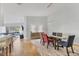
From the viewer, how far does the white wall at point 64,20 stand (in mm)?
3102

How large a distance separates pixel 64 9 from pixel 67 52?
99cm

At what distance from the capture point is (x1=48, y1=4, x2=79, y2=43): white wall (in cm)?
310

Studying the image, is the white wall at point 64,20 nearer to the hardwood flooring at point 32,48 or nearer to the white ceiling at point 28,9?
the white ceiling at point 28,9

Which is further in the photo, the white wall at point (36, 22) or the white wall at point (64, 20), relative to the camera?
the white wall at point (36, 22)

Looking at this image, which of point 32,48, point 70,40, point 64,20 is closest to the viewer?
point 70,40

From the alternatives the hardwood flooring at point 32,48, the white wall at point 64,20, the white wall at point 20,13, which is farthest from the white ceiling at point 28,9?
the hardwood flooring at point 32,48

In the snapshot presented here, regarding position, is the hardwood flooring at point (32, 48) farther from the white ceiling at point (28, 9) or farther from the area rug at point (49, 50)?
the white ceiling at point (28, 9)

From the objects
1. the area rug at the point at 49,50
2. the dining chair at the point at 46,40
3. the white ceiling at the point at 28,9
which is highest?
the white ceiling at the point at 28,9

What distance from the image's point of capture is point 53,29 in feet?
10.7

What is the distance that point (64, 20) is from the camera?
10.5 ft

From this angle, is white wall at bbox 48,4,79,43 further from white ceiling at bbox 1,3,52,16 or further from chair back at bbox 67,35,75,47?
white ceiling at bbox 1,3,52,16

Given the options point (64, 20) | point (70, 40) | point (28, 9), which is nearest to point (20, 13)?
point (28, 9)

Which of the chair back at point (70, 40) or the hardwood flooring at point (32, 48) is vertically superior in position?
the chair back at point (70, 40)

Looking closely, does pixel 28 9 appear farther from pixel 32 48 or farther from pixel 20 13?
pixel 32 48
